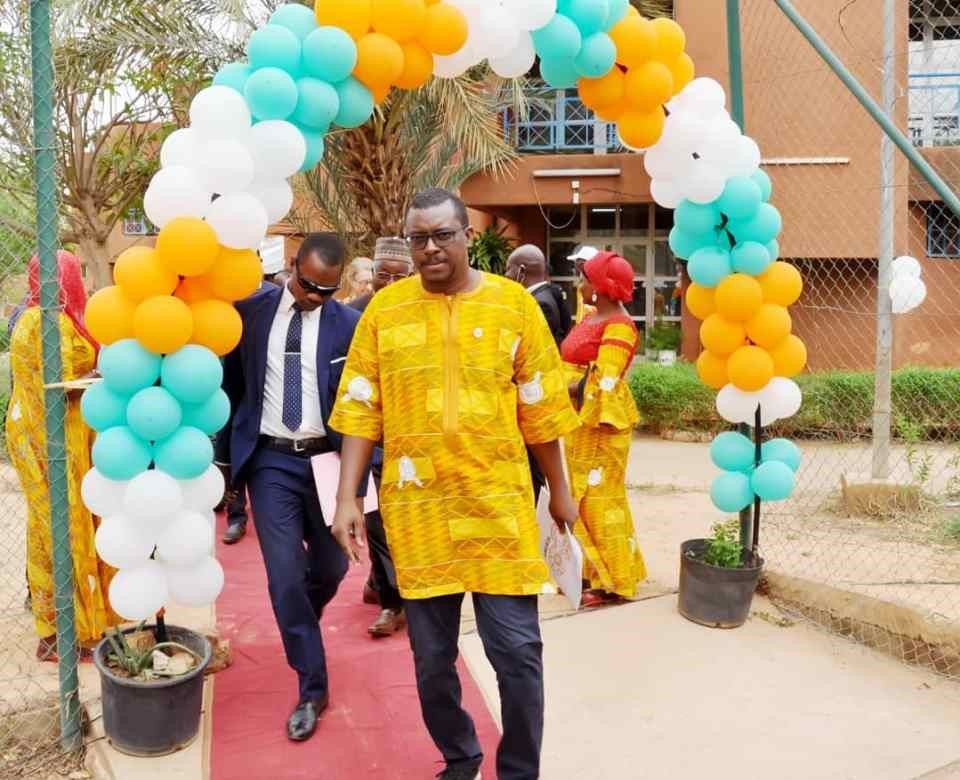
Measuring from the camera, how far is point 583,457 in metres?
4.85

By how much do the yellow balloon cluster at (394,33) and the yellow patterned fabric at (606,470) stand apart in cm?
175

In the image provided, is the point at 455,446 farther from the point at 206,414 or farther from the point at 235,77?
the point at 235,77

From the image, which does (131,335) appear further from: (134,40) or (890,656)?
(134,40)

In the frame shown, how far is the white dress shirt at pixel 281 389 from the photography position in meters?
3.57

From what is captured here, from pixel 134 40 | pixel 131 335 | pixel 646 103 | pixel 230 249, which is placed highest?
pixel 134 40

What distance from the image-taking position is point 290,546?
3506mm

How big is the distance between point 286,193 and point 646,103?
167 centimetres

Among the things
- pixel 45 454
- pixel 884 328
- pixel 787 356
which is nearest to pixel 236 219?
pixel 45 454

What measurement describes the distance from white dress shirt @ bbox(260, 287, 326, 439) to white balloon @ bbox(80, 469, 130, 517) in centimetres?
59

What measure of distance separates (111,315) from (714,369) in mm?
2865

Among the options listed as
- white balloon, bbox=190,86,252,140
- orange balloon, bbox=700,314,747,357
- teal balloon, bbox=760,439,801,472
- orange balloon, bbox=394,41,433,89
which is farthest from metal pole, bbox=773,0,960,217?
white balloon, bbox=190,86,252,140

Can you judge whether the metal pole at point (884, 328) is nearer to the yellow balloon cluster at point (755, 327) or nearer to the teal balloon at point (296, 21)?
the yellow balloon cluster at point (755, 327)

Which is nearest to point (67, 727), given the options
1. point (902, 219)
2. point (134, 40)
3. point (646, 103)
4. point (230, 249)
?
point (230, 249)

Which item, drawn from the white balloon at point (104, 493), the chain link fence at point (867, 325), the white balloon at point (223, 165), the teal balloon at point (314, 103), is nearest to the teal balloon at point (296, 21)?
the teal balloon at point (314, 103)
